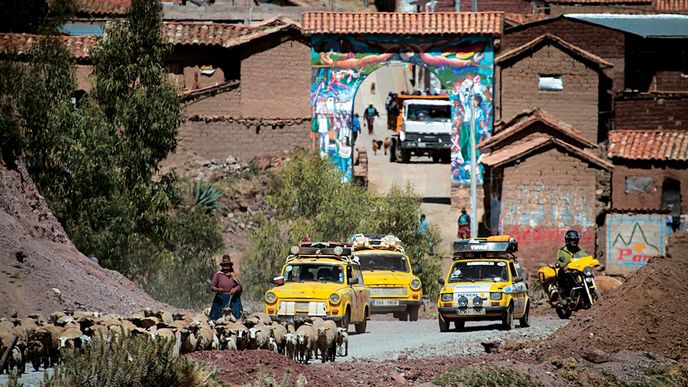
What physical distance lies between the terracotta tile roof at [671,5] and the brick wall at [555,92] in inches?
617

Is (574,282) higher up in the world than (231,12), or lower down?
lower down

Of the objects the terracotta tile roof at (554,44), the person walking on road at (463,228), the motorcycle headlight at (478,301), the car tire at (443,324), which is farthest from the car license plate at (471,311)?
the terracotta tile roof at (554,44)

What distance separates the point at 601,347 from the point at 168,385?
1063cm

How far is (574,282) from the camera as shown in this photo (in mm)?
32188

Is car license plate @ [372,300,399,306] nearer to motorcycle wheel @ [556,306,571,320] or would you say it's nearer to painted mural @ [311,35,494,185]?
motorcycle wheel @ [556,306,571,320]

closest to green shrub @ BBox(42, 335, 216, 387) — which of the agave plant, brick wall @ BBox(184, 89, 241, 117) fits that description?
the agave plant

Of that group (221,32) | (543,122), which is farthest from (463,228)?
(221,32)

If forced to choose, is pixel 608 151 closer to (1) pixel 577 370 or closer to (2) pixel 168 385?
(1) pixel 577 370

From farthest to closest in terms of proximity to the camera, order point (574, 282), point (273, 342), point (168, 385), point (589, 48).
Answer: point (589, 48)
point (574, 282)
point (273, 342)
point (168, 385)

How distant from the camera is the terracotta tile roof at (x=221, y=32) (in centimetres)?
5712

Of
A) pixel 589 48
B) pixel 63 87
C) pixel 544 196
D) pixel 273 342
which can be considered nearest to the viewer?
pixel 273 342

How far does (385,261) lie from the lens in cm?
3662

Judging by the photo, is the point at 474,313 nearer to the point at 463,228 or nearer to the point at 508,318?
the point at 508,318

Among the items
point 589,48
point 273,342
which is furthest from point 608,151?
point 273,342
